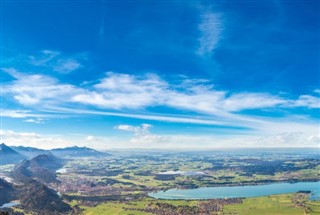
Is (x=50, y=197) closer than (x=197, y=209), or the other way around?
(x=197, y=209)

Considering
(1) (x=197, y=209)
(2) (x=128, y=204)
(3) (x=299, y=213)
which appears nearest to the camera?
(3) (x=299, y=213)

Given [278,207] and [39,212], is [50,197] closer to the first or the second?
[39,212]

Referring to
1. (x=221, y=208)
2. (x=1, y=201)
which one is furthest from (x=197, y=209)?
(x=1, y=201)

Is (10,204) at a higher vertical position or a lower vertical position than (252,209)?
lower

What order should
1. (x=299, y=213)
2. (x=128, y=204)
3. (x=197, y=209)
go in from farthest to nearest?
(x=128, y=204)
(x=197, y=209)
(x=299, y=213)

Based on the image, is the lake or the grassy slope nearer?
the grassy slope

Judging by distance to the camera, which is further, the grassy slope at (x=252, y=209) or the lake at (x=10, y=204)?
the lake at (x=10, y=204)

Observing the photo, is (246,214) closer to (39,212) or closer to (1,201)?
(39,212)

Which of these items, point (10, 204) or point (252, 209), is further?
point (10, 204)

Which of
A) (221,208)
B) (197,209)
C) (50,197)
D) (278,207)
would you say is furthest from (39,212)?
(278,207)
